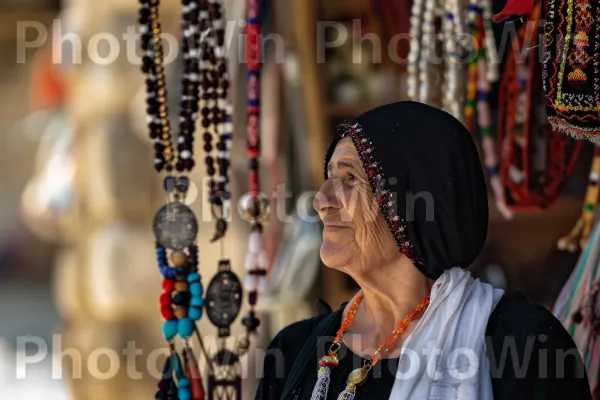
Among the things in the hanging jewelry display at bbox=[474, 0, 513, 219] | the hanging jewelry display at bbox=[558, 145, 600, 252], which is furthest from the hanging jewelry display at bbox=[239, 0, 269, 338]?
the hanging jewelry display at bbox=[558, 145, 600, 252]

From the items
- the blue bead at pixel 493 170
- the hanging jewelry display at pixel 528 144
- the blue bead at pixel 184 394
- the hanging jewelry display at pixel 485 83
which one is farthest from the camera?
the blue bead at pixel 493 170

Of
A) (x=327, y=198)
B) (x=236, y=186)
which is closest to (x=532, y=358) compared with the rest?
(x=327, y=198)

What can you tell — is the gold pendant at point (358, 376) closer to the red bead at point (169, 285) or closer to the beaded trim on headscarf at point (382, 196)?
the beaded trim on headscarf at point (382, 196)

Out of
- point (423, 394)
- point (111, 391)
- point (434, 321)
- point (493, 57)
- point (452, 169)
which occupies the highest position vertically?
point (493, 57)

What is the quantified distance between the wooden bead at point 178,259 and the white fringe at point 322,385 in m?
0.75

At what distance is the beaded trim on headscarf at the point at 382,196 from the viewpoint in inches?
80.1

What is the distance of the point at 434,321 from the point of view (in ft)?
6.49

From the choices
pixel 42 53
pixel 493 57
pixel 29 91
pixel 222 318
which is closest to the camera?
pixel 222 318

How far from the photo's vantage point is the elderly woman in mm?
1922

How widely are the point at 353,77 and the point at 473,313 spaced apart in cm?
204

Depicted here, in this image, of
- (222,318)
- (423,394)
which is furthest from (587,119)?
(222,318)

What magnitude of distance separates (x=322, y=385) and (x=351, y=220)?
14.2 inches

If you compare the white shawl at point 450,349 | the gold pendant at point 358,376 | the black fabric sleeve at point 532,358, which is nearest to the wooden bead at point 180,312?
the gold pendant at point 358,376

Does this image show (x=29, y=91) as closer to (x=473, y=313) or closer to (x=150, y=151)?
(x=150, y=151)
